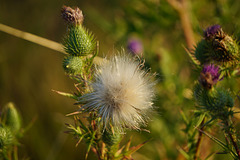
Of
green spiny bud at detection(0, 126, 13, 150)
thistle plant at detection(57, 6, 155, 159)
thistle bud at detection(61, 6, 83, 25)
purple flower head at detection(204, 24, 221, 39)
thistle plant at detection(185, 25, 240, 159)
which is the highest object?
purple flower head at detection(204, 24, 221, 39)

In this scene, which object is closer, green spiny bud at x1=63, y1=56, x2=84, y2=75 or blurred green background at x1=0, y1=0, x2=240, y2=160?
green spiny bud at x1=63, y1=56, x2=84, y2=75

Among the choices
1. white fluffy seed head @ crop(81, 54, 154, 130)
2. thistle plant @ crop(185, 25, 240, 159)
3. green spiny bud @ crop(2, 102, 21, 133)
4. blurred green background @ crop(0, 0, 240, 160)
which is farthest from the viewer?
blurred green background @ crop(0, 0, 240, 160)

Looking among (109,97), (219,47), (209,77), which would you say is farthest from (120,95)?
(219,47)

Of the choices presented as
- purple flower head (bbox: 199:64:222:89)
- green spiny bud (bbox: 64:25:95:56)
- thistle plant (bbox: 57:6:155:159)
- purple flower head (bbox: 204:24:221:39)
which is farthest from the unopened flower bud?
green spiny bud (bbox: 64:25:95:56)

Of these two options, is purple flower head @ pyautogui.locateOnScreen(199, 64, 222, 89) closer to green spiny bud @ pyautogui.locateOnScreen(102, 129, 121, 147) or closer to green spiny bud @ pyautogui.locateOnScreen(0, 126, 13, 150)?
green spiny bud @ pyautogui.locateOnScreen(102, 129, 121, 147)

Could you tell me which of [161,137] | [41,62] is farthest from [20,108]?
[161,137]

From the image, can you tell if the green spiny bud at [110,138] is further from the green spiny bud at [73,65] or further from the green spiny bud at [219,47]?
the green spiny bud at [219,47]

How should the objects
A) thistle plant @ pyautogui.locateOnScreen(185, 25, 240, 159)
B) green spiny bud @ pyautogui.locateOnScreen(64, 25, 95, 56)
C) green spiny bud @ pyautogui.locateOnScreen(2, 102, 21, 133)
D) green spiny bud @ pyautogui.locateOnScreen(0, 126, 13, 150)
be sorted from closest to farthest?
thistle plant @ pyautogui.locateOnScreen(185, 25, 240, 159)
green spiny bud @ pyautogui.locateOnScreen(64, 25, 95, 56)
green spiny bud @ pyautogui.locateOnScreen(0, 126, 13, 150)
green spiny bud @ pyautogui.locateOnScreen(2, 102, 21, 133)

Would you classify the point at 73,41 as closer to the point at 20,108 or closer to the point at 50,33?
the point at 20,108

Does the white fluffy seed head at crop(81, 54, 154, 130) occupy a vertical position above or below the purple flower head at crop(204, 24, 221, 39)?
below
